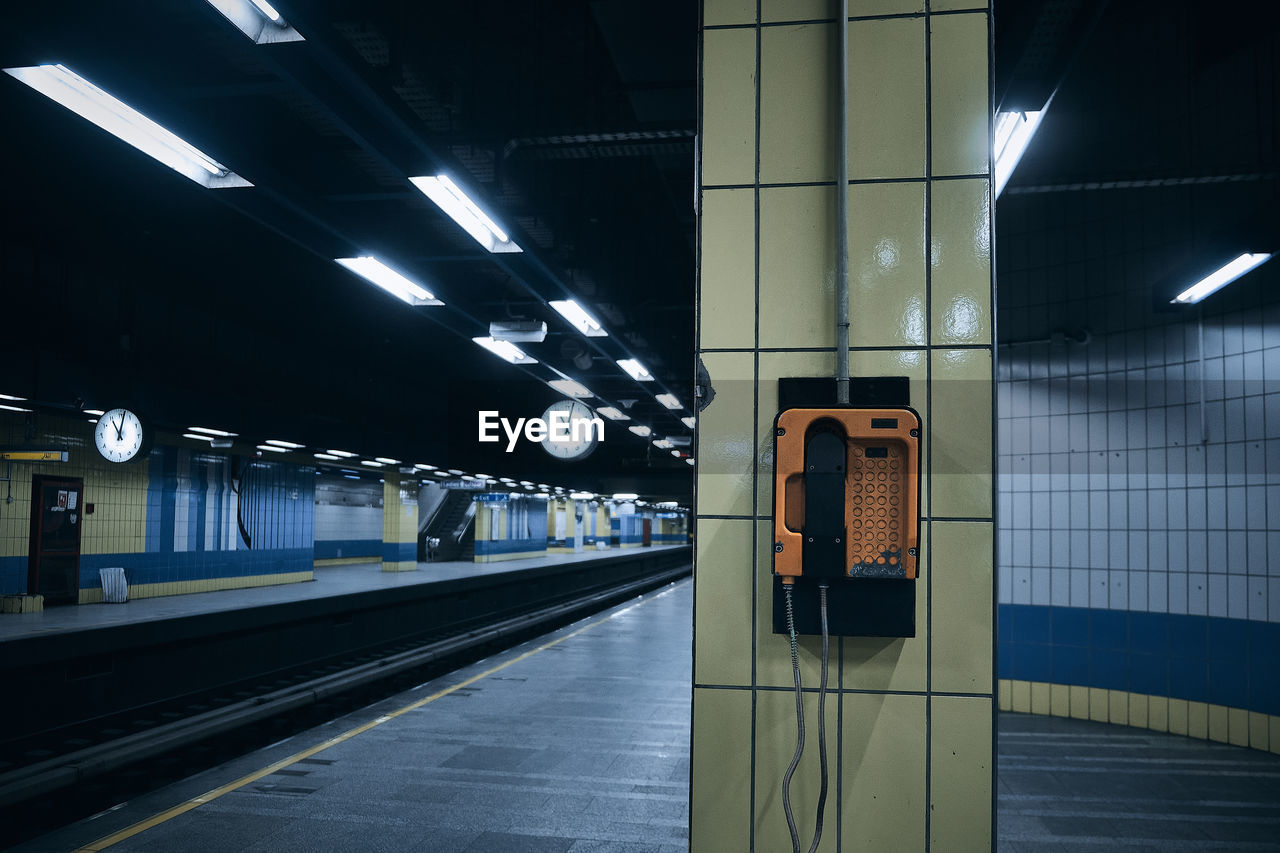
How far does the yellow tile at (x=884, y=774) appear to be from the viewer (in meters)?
2.28

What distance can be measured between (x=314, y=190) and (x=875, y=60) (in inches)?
186

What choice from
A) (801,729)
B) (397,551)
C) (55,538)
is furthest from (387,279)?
(397,551)

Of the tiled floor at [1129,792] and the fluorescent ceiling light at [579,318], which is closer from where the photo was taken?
the tiled floor at [1129,792]

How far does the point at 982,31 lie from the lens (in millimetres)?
2434

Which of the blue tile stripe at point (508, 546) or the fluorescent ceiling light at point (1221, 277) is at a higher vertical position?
the fluorescent ceiling light at point (1221, 277)

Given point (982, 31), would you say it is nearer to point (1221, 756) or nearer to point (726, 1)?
point (726, 1)

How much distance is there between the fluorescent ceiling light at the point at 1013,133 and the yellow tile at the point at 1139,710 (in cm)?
500

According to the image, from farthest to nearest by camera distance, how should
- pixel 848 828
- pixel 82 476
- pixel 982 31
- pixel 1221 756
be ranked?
pixel 82 476
pixel 1221 756
pixel 982 31
pixel 848 828

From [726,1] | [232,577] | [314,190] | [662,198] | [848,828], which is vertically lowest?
[232,577]

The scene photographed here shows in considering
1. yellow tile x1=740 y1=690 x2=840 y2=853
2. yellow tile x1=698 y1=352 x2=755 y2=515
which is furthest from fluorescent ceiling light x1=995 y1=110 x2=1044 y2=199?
yellow tile x1=740 y1=690 x2=840 y2=853

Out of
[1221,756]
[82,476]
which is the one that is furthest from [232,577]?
[1221,756]

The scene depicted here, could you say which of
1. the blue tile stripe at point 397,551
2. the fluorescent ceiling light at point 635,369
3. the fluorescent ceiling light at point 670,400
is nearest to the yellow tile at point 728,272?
the fluorescent ceiling light at point 635,369

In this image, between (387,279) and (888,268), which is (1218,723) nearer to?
(888,268)

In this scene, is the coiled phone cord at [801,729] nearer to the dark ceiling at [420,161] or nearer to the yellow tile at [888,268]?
the yellow tile at [888,268]
